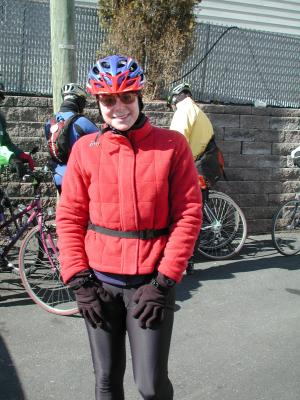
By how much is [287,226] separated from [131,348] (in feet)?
16.3

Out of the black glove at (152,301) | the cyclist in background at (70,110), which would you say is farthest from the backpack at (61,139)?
the black glove at (152,301)

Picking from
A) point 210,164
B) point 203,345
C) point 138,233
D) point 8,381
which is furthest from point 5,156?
point 138,233

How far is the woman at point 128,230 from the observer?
254cm

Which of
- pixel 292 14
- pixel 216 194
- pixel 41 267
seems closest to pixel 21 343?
pixel 41 267

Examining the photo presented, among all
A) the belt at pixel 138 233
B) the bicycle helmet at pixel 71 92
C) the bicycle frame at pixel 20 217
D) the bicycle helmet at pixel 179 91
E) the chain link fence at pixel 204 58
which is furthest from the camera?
the chain link fence at pixel 204 58

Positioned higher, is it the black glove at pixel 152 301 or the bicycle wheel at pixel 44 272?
the black glove at pixel 152 301

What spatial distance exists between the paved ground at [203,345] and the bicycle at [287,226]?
3.09 feet

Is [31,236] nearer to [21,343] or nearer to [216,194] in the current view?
[21,343]

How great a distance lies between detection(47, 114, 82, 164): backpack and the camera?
16.4 feet

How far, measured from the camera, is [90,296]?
100 inches

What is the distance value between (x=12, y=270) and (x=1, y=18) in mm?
3805

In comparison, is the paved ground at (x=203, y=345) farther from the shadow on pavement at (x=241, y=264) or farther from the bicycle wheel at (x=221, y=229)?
the bicycle wheel at (x=221, y=229)

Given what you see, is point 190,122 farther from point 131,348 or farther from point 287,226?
point 131,348

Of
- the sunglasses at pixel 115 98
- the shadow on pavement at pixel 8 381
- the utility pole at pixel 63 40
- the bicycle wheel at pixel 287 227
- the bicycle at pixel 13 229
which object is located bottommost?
the shadow on pavement at pixel 8 381
